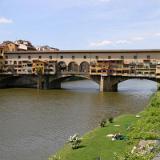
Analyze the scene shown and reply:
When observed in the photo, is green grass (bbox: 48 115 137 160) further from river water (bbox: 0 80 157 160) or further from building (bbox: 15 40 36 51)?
building (bbox: 15 40 36 51)

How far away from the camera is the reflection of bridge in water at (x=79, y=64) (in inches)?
2655

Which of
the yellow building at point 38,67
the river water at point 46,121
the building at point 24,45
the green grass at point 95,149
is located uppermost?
the building at point 24,45

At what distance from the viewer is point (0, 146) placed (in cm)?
2345

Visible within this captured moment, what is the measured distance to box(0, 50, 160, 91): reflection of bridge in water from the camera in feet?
221

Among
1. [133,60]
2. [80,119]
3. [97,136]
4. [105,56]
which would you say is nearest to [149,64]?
[133,60]

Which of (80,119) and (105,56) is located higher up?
(105,56)

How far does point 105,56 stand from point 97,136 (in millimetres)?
50527

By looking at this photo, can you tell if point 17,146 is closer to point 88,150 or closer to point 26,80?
point 88,150

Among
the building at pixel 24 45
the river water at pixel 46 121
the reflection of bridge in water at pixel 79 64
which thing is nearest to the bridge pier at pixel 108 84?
the reflection of bridge in water at pixel 79 64

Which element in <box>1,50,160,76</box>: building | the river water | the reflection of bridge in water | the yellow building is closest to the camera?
the river water

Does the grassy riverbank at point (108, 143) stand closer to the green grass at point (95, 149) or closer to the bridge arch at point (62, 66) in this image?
the green grass at point (95, 149)

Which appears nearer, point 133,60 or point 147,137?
point 147,137

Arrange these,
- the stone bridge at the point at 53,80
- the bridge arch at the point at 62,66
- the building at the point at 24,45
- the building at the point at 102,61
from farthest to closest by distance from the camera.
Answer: the building at the point at 24,45 < the bridge arch at the point at 62,66 < the building at the point at 102,61 < the stone bridge at the point at 53,80

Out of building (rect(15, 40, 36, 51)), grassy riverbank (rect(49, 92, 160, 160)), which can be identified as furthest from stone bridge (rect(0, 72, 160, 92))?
grassy riverbank (rect(49, 92, 160, 160))
